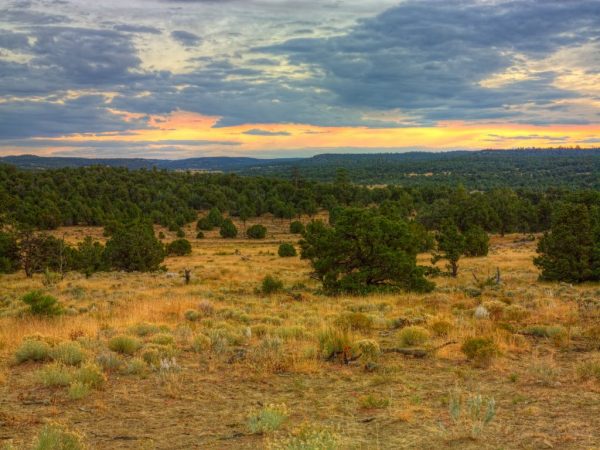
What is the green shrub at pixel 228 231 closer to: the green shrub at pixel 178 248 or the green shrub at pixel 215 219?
the green shrub at pixel 215 219

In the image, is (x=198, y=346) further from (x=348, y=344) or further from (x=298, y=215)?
(x=298, y=215)

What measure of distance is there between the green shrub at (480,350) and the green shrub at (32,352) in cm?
754

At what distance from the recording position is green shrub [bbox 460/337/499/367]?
8953 mm

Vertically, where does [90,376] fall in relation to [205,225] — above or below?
above

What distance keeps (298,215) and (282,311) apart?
9122 cm

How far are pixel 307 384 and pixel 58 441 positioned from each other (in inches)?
149

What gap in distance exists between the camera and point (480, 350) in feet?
29.4

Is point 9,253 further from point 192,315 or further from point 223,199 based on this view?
point 223,199

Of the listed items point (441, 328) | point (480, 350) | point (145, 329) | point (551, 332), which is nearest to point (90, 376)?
point (145, 329)

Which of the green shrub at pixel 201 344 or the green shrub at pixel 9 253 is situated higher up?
the green shrub at pixel 201 344

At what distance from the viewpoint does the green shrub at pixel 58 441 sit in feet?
17.6

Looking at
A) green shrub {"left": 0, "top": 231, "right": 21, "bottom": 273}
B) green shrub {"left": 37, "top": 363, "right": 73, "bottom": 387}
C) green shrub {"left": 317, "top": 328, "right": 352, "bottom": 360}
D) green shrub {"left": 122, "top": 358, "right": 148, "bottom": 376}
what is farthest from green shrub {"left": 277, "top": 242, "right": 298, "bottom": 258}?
green shrub {"left": 37, "top": 363, "right": 73, "bottom": 387}

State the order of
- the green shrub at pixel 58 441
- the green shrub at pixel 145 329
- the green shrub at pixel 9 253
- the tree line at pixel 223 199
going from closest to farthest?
the green shrub at pixel 58 441 < the green shrub at pixel 145 329 < the green shrub at pixel 9 253 < the tree line at pixel 223 199

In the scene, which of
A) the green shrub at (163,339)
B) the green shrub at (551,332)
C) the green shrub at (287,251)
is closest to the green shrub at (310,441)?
the green shrub at (163,339)
